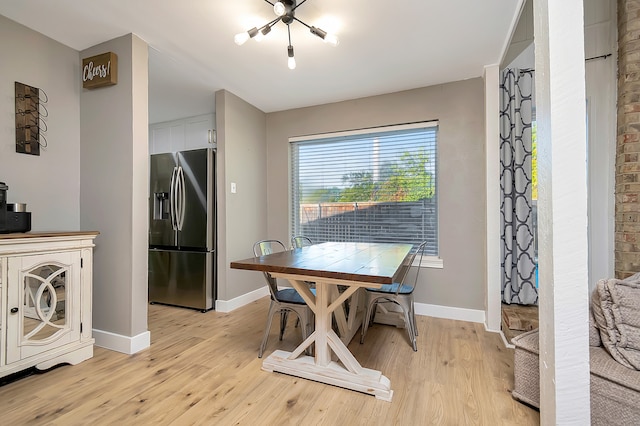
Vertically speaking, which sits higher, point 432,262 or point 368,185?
point 368,185

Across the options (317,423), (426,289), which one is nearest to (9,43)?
(317,423)

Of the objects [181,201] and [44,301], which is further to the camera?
[181,201]

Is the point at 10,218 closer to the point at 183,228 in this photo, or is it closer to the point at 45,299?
the point at 45,299

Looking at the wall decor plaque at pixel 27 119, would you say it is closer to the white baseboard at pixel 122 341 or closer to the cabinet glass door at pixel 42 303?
the cabinet glass door at pixel 42 303

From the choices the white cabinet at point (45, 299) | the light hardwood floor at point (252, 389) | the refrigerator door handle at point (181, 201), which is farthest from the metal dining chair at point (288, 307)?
the refrigerator door handle at point (181, 201)

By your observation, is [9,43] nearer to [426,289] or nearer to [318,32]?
[318,32]

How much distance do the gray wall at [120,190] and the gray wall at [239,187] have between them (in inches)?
37.7

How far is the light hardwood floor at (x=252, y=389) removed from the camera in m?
1.53

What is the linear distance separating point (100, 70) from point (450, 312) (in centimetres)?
388

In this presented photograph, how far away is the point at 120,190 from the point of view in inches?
90.4

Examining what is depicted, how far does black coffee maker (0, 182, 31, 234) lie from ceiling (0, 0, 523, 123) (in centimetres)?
128

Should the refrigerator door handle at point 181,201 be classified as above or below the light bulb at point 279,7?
below

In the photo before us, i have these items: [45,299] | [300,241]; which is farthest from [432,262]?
[45,299]

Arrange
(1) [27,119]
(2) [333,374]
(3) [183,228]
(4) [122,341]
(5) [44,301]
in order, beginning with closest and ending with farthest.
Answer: (2) [333,374] < (5) [44,301] < (1) [27,119] < (4) [122,341] < (3) [183,228]
